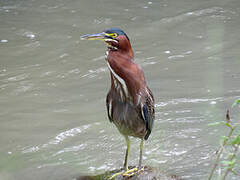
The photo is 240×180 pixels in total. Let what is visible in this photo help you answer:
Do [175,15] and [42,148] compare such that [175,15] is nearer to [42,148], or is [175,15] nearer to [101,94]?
[101,94]

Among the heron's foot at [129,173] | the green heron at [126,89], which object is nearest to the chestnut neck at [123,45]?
the green heron at [126,89]

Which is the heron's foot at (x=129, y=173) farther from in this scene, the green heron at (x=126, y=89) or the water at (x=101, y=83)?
the water at (x=101, y=83)

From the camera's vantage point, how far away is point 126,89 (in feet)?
12.4

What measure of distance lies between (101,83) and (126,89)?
3.73 meters

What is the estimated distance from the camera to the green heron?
11.8ft

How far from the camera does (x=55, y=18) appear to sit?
1118 centimetres

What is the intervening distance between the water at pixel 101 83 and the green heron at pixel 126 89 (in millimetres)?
1159

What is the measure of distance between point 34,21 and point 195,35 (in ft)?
14.4

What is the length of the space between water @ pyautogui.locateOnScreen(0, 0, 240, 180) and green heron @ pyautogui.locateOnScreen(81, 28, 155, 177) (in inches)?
45.6

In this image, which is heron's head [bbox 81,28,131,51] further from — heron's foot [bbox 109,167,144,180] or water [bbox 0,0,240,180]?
water [bbox 0,0,240,180]

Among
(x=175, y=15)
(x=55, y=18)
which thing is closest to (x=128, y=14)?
(x=175, y=15)

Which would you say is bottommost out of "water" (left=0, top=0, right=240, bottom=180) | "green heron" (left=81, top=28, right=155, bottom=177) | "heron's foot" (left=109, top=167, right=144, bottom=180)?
"water" (left=0, top=0, right=240, bottom=180)

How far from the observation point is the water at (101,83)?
17.8ft

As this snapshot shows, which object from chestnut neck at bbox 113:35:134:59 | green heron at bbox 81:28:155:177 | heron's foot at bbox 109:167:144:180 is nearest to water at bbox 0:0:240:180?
heron's foot at bbox 109:167:144:180
